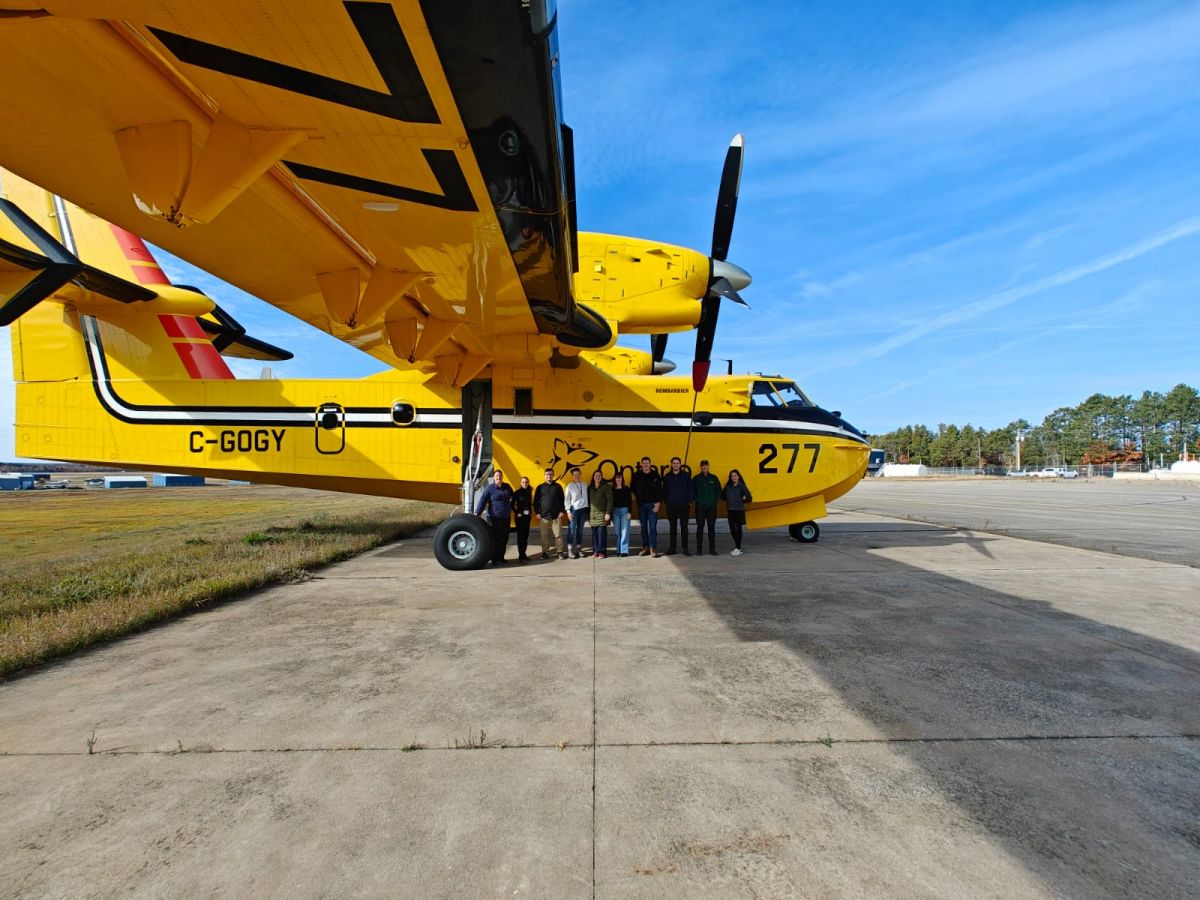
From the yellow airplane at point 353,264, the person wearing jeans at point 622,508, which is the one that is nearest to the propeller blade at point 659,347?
the yellow airplane at point 353,264

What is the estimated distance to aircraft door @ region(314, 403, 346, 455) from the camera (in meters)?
9.45

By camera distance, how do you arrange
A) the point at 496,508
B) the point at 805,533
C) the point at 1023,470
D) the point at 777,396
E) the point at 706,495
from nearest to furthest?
the point at 496,508 < the point at 706,495 < the point at 777,396 < the point at 805,533 < the point at 1023,470

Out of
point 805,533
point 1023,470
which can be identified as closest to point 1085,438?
point 1023,470

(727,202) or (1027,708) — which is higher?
(727,202)

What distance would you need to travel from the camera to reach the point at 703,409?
984cm

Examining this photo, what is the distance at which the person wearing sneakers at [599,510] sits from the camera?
888 centimetres

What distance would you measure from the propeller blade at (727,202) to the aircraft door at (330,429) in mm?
6591

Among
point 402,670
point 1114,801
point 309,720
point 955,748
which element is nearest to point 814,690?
point 955,748

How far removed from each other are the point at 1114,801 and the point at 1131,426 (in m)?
150

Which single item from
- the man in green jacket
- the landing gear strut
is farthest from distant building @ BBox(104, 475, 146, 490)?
the man in green jacket

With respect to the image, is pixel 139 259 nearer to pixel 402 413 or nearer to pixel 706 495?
pixel 402 413

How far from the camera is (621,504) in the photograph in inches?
363

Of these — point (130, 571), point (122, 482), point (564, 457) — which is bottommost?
point (122, 482)

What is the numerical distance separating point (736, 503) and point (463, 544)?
442 centimetres
